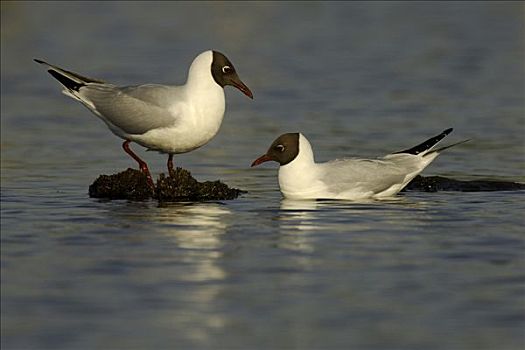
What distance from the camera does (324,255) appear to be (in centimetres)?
1138

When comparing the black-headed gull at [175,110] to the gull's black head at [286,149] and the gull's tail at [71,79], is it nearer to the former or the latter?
the gull's tail at [71,79]

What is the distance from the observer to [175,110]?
14000 mm

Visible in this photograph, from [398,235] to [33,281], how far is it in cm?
317

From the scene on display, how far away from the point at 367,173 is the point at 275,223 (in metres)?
1.77

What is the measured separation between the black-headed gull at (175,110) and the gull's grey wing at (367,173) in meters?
1.14

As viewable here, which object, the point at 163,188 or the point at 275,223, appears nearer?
the point at 275,223

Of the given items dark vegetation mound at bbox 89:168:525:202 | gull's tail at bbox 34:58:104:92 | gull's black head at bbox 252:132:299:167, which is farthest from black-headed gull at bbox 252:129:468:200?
gull's tail at bbox 34:58:104:92

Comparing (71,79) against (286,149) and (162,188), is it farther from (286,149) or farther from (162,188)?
(286,149)

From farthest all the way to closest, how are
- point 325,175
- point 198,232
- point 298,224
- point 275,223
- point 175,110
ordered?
point 325,175 < point 175,110 < point 275,223 < point 298,224 < point 198,232

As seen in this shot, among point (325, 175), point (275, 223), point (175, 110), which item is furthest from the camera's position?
point (325, 175)

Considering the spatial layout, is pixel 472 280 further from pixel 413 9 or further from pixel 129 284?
pixel 413 9

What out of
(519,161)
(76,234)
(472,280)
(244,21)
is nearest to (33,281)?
(76,234)

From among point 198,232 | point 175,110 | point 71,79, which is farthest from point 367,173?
point 71,79

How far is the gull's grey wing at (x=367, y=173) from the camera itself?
1418cm
